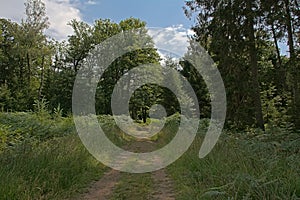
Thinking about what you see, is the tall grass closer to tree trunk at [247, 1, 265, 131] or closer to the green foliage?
the green foliage

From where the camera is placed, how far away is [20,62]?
37281 millimetres

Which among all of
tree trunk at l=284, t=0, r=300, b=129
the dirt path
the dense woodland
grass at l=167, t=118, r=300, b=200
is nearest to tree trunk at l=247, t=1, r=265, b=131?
the dense woodland

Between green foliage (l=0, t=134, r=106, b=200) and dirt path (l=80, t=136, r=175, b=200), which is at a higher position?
green foliage (l=0, t=134, r=106, b=200)

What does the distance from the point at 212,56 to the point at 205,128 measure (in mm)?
8238

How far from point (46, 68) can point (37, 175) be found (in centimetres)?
3786

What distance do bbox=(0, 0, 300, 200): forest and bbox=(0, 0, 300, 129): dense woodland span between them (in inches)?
2.4

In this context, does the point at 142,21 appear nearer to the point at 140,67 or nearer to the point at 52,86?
the point at 140,67

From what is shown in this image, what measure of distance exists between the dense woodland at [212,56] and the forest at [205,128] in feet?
0.20

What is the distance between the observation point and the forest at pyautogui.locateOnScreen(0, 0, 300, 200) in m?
4.34

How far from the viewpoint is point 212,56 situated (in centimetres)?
1838

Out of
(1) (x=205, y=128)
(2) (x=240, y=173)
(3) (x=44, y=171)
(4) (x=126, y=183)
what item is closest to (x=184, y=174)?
(4) (x=126, y=183)

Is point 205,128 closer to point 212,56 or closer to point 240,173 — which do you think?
point 240,173

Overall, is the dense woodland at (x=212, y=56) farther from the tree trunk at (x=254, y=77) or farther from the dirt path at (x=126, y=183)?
the dirt path at (x=126, y=183)

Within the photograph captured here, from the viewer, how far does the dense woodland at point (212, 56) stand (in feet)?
38.2
